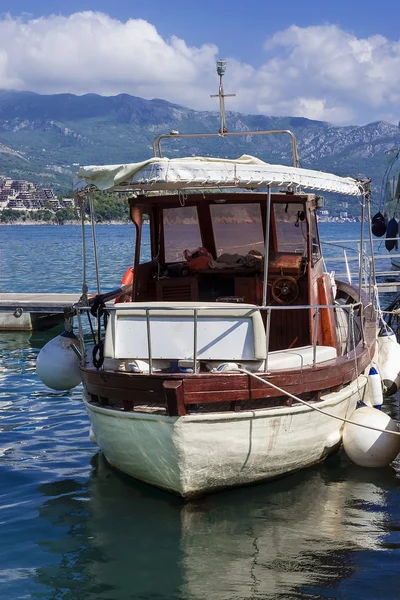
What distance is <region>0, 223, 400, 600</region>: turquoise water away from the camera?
24.4 feet

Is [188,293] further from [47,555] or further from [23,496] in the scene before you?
[47,555]

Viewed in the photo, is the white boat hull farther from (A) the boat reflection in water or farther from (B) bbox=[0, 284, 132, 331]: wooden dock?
(B) bbox=[0, 284, 132, 331]: wooden dock

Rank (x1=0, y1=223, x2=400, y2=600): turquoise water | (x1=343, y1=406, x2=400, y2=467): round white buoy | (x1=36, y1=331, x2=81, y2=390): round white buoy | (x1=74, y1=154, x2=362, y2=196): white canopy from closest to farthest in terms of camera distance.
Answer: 1. (x1=0, y1=223, x2=400, y2=600): turquoise water
2. (x1=74, y1=154, x2=362, y2=196): white canopy
3. (x1=343, y1=406, x2=400, y2=467): round white buoy
4. (x1=36, y1=331, x2=81, y2=390): round white buoy

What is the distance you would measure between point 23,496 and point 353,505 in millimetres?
3696

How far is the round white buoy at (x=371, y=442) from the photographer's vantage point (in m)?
9.77

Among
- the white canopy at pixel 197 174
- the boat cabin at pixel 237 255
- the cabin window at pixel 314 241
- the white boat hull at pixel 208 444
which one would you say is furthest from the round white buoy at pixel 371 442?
the white canopy at pixel 197 174

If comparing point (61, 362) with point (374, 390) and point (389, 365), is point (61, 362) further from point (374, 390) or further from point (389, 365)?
point (389, 365)

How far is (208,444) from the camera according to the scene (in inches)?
334

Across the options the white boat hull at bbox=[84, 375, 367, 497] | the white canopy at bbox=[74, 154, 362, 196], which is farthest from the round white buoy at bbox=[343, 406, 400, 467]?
the white canopy at bbox=[74, 154, 362, 196]

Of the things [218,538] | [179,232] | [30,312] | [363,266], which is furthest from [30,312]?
[218,538]

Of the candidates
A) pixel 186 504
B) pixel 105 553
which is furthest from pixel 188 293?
pixel 105 553

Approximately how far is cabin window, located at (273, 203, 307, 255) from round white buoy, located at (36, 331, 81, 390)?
2961mm

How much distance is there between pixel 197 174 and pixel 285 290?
236 centimetres

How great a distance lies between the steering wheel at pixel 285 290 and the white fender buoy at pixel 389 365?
308cm
